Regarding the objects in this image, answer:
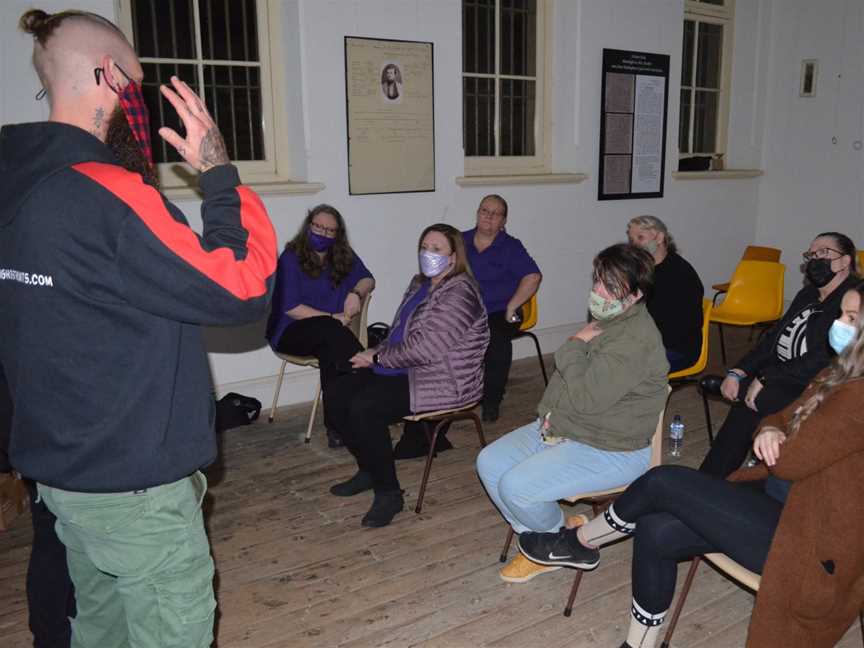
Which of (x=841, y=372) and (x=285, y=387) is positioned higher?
(x=841, y=372)

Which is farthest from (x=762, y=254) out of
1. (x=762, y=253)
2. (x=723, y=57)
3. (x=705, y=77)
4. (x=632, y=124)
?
(x=723, y=57)

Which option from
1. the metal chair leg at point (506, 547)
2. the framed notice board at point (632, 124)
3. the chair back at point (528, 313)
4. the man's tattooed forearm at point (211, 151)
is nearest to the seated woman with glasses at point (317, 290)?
the chair back at point (528, 313)

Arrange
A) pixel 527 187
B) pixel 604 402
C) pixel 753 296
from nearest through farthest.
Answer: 1. pixel 604 402
2. pixel 753 296
3. pixel 527 187

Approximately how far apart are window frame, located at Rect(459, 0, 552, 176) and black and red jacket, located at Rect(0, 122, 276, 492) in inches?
159

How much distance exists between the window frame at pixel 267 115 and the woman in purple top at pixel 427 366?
1.63 m

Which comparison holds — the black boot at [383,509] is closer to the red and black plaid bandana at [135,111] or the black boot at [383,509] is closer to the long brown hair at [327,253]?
the long brown hair at [327,253]

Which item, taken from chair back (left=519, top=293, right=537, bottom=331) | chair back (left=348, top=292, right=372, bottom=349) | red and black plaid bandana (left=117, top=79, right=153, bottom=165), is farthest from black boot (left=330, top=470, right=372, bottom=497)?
red and black plaid bandana (left=117, top=79, right=153, bottom=165)

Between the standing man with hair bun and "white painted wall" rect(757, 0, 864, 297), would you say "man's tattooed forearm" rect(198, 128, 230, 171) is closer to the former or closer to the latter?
the standing man with hair bun

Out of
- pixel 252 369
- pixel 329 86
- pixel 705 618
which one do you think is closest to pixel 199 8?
pixel 329 86

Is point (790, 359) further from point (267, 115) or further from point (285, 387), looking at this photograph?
point (267, 115)

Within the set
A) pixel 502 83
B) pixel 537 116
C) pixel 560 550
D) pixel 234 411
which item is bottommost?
pixel 234 411

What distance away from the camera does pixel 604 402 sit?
7.73 ft

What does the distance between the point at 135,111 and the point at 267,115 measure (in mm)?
3198

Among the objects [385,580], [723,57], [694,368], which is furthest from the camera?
[723,57]
